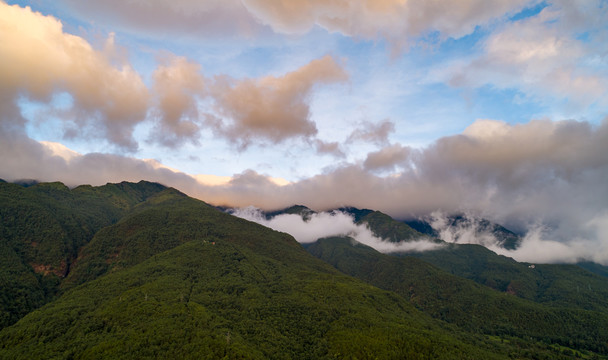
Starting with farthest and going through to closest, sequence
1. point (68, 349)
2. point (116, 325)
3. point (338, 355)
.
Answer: point (338, 355)
point (116, 325)
point (68, 349)

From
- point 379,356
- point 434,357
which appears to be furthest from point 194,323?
point 434,357

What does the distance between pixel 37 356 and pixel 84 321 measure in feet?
110

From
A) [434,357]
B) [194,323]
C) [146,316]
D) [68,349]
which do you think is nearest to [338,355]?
[434,357]

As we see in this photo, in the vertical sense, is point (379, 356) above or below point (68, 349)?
above

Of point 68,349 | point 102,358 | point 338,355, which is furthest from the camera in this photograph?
point 338,355

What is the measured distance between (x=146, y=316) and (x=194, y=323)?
30369mm

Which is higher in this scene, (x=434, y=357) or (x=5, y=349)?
(x=434, y=357)

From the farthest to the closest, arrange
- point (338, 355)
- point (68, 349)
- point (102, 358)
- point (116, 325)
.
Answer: point (338, 355) → point (116, 325) → point (68, 349) → point (102, 358)

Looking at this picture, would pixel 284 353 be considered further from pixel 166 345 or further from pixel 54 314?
pixel 54 314

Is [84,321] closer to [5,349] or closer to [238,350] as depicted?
[5,349]

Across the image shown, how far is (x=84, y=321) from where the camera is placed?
18800 centimetres

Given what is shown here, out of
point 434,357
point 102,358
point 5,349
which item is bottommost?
point 5,349

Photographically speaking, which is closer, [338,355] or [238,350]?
[238,350]

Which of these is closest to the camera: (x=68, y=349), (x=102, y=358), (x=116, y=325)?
(x=102, y=358)
